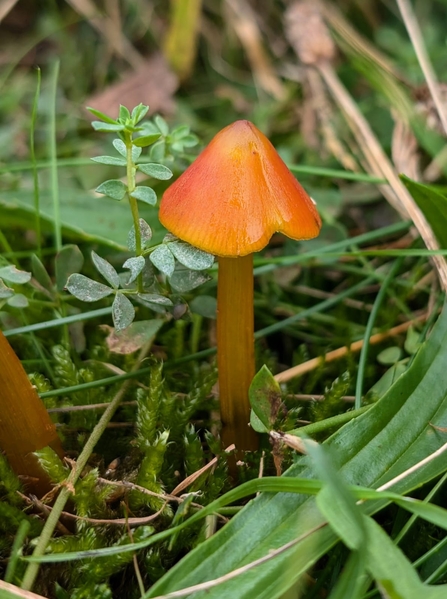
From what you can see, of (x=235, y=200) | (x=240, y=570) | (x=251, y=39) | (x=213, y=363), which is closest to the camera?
(x=240, y=570)

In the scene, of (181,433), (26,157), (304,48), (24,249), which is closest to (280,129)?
(304,48)

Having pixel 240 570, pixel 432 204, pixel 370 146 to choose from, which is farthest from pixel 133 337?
pixel 370 146

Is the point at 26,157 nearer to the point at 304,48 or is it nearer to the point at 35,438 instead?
the point at 304,48

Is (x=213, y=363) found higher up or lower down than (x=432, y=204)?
lower down

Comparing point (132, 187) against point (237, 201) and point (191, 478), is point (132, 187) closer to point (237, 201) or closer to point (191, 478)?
point (237, 201)

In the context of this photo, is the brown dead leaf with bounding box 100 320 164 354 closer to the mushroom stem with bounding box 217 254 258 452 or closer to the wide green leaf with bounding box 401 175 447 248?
the mushroom stem with bounding box 217 254 258 452

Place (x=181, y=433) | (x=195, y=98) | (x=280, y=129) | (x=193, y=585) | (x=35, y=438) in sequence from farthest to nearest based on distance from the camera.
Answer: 1. (x=195, y=98)
2. (x=280, y=129)
3. (x=181, y=433)
4. (x=35, y=438)
5. (x=193, y=585)

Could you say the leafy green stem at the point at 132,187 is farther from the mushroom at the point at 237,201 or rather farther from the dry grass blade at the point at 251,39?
the dry grass blade at the point at 251,39
